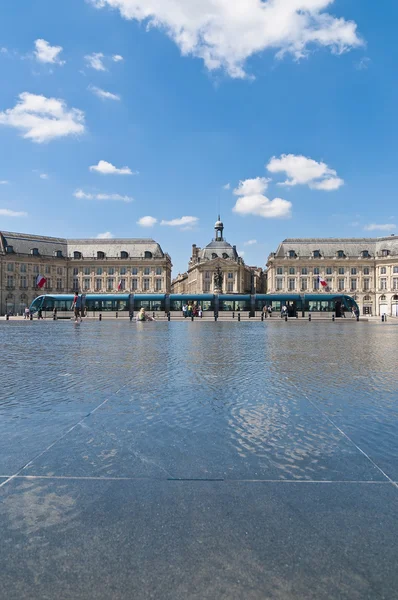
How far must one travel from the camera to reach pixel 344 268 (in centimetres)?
9294

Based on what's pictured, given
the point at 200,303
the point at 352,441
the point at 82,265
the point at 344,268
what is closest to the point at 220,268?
the point at 344,268

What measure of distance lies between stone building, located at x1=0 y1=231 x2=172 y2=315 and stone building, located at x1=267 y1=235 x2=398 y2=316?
2713 cm

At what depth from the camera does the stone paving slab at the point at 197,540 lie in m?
2.07

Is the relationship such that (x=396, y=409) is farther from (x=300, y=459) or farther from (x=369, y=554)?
(x=369, y=554)

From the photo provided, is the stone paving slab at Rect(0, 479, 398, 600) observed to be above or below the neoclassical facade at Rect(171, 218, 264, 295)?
below

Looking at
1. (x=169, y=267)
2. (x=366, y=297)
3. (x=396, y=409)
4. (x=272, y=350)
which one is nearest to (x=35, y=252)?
(x=169, y=267)

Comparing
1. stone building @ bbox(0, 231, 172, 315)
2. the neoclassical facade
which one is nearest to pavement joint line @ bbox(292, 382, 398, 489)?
stone building @ bbox(0, 231, 172, 315)

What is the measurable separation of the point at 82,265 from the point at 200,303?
1881 inches

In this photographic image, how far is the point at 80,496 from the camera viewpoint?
296 cm

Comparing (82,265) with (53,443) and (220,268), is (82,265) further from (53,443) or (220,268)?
(53,443)

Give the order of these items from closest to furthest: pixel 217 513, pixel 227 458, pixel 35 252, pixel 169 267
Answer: pixel 217 513, pixel 227 458, pixel 35 252, pixel 169 267

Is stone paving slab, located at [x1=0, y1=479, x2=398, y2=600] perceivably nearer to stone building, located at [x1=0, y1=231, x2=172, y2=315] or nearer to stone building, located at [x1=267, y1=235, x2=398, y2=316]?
stone building, located at [x1=0, y1=231, x2=172, y2=315]

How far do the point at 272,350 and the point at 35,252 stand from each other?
85099mm

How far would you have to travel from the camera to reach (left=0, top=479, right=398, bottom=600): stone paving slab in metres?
2.07
